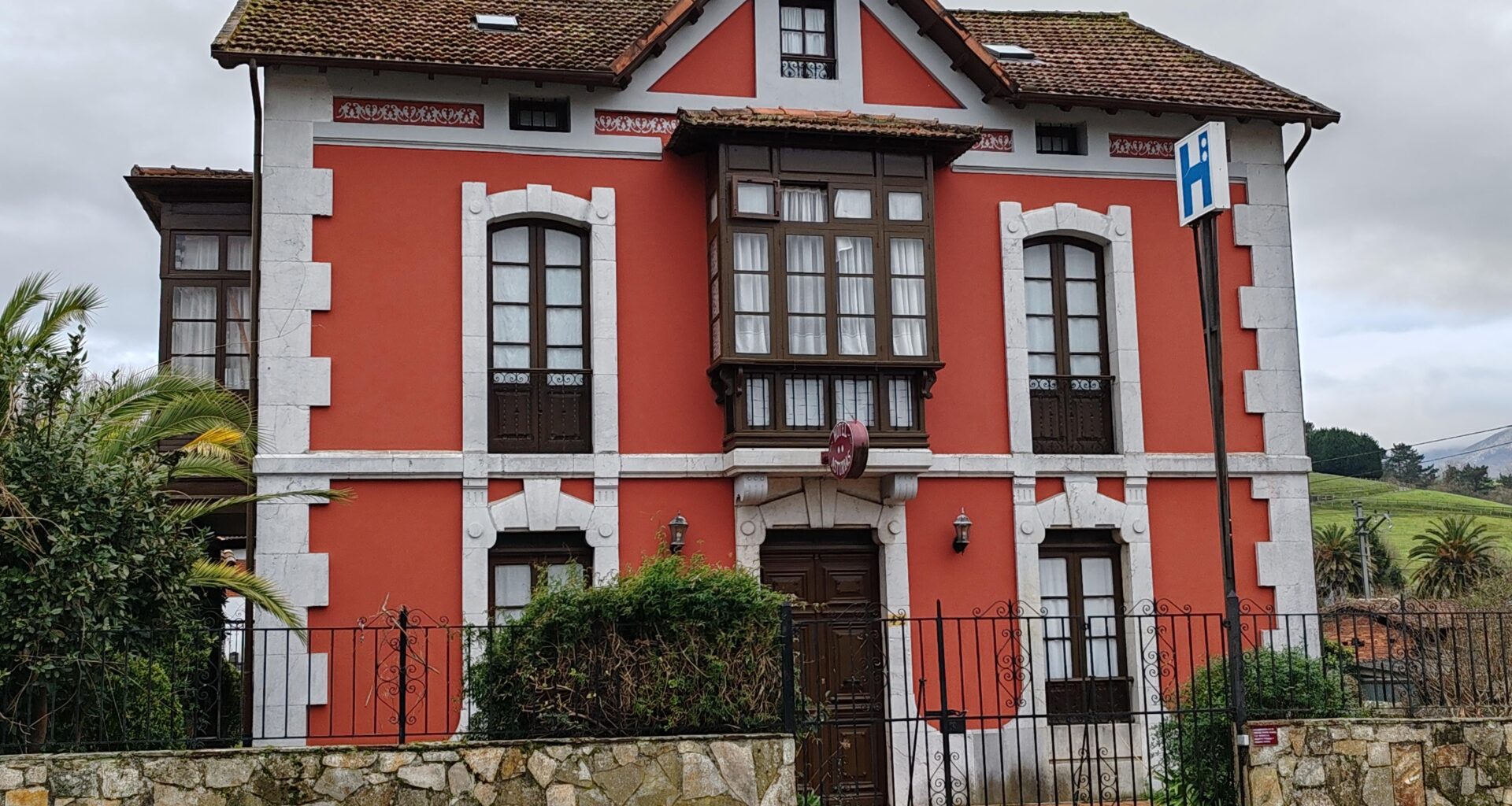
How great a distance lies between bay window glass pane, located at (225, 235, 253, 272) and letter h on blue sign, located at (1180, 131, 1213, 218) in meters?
9.46

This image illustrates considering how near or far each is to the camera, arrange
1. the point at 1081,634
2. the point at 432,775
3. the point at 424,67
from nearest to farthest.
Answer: the point at 432,775 < the point at 424,67 < the point at 1081,634

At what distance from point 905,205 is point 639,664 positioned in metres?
6.08

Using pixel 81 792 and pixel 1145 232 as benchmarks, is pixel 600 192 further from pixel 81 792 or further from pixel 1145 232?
pixel 81 792

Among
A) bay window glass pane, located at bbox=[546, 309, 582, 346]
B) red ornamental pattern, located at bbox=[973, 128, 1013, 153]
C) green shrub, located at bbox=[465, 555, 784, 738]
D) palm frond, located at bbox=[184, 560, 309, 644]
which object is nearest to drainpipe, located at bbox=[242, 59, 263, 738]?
palm frond, located at bbox=[184, 560, 309, 644]

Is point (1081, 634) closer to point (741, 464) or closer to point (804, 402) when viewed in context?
point (804, 402)

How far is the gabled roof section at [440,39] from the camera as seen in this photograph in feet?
43.7

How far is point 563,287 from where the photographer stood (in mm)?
14219

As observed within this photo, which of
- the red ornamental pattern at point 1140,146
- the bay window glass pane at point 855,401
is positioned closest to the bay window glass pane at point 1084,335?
the red ornamental pattern at point 1140,146

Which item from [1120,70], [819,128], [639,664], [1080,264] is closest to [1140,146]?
[1120,70]

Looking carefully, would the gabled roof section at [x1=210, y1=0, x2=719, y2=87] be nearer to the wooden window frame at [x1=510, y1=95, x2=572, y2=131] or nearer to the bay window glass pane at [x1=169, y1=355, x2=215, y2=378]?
the wooden window frame at [x1=510, y1=95, x2=572, y2=131]

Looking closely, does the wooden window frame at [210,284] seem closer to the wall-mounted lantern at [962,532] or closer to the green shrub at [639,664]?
the green shrub at [639,664]

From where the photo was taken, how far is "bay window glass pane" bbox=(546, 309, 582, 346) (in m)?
14.1

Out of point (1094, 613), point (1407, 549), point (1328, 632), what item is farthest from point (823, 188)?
point (1407, 549)

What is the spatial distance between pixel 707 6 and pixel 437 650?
274 inches
